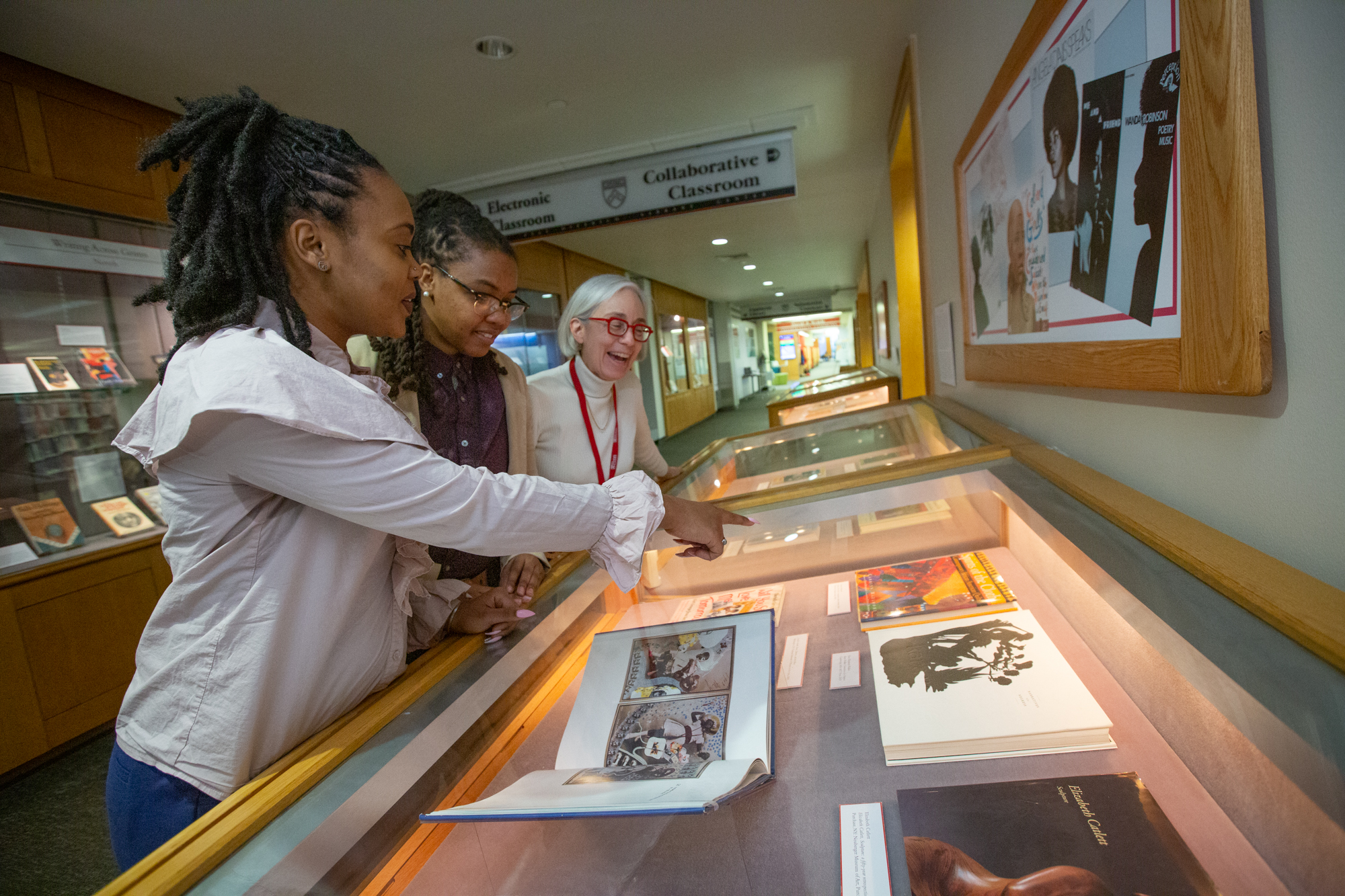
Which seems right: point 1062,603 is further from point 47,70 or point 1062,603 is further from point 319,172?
point 47,70

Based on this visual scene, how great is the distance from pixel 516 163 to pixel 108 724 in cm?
413

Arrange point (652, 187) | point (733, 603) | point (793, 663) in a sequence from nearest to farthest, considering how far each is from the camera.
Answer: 1. point (793, 663)
2. point (733, 603)
3. point (652, 187)

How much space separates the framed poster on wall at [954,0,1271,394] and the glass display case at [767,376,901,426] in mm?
3236

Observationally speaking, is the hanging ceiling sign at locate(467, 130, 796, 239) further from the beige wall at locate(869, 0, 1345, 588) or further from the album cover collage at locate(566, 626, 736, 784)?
the album cover collage at locate(566, 626, 736, 784)

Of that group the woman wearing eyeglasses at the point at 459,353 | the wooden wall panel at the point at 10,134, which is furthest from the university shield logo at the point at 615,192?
the wooden wall panel at the point at 10,134

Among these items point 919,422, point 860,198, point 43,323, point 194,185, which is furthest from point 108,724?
point 860,198

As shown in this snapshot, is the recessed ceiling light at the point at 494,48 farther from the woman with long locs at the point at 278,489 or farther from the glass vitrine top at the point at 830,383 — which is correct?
the glass vitrine top at the point at 830,383

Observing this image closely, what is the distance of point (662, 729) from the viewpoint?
0.93m

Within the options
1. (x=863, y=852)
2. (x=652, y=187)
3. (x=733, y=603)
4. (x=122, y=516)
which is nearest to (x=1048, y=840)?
(x=863, y=852)

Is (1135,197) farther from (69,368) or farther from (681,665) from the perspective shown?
(69,368)

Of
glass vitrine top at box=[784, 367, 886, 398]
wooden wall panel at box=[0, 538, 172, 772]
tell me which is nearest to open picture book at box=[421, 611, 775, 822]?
wooden wall panel at box=[0, 538, 172, 772]

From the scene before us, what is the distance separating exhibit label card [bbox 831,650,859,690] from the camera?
1081 millimetres

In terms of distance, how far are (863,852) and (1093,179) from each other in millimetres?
1126

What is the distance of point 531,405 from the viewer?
6.53ft
